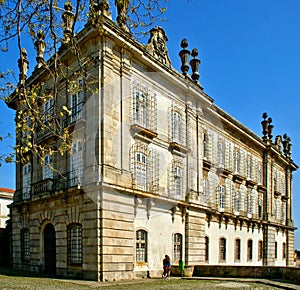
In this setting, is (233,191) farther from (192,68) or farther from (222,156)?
(192,68)

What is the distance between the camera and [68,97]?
62.6 ft

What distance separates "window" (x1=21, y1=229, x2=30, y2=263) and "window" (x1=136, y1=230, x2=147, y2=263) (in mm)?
7150

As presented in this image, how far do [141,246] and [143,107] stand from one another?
6624mm

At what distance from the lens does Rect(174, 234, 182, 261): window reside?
20.6 meters

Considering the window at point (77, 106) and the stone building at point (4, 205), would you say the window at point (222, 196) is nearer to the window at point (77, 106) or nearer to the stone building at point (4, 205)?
the window at point (77, 106)

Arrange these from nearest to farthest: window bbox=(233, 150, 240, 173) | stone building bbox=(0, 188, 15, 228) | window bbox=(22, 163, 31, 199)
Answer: window bbox=(22, 163, 31, 199)
window bbox=(233, 150, 240, 173)
stone building bbox=(0, 188, 15, 228)

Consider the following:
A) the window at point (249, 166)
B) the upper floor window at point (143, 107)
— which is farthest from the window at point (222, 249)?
the upper floor window at point (143, 107)

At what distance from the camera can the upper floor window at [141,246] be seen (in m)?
17.7

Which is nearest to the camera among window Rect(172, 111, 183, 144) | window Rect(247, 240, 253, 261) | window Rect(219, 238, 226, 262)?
window Rect(172, 111, 183, 144)

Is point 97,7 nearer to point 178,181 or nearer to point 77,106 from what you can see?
point 77,106

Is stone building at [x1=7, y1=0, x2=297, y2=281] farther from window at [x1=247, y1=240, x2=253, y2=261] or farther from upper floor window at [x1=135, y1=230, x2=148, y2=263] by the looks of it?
window at [x1=247, y1=240, x2=253, y2=261]

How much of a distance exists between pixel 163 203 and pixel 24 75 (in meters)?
12.0

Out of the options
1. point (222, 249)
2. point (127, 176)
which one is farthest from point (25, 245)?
point (222, 249)

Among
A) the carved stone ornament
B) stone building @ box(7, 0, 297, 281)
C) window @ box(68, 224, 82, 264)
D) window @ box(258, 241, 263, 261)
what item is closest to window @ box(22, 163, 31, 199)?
stone building @ box(7, 0, 297, 281)
